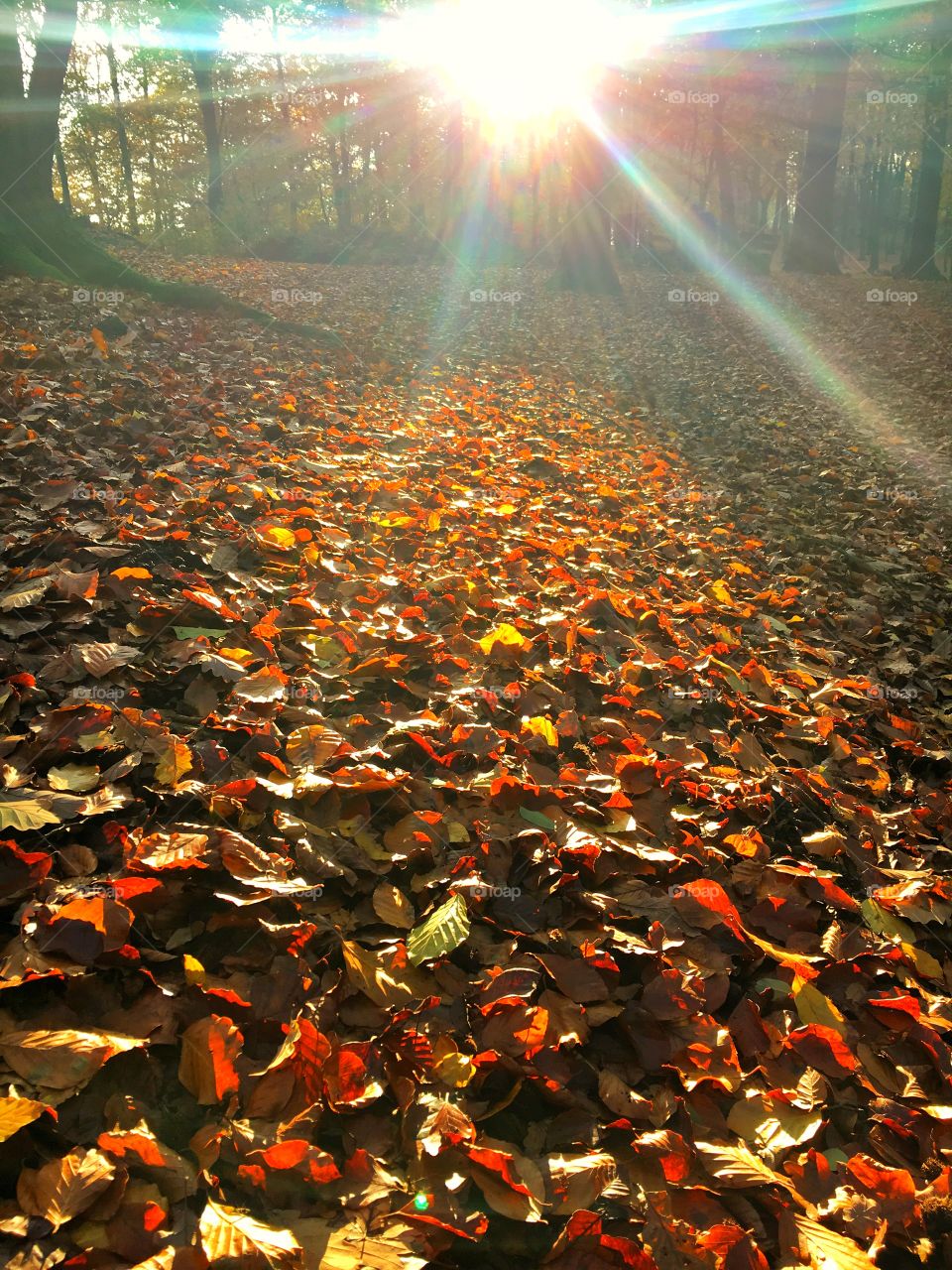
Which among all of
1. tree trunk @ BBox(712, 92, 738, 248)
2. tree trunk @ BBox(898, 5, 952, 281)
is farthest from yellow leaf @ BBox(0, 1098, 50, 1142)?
tree trunk @ BBox(712, 92, 738, 248)

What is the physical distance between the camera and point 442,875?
6.76 ft

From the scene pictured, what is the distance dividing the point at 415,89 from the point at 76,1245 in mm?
33695

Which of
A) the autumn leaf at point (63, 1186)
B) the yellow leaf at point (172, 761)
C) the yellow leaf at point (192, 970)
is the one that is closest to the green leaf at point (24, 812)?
the yellow leaf at point (172, 761)

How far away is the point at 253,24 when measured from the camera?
78.5ft

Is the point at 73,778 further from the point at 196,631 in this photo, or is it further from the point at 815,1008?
the point at 815,1008

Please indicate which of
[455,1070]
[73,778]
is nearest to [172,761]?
[73,778]

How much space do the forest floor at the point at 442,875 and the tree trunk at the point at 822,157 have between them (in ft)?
57.9

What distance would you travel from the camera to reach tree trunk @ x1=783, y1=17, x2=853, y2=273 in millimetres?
17047

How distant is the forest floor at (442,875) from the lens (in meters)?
1.37

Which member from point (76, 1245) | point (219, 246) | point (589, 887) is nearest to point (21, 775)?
point (76, 1245)

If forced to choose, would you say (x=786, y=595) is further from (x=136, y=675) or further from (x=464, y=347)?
(x=464, y=347)

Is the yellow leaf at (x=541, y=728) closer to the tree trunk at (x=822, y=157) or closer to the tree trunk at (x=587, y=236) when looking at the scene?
the tree trunk at (x=587, y=236)

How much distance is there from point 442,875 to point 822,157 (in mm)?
21651

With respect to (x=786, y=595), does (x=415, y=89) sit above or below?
above
